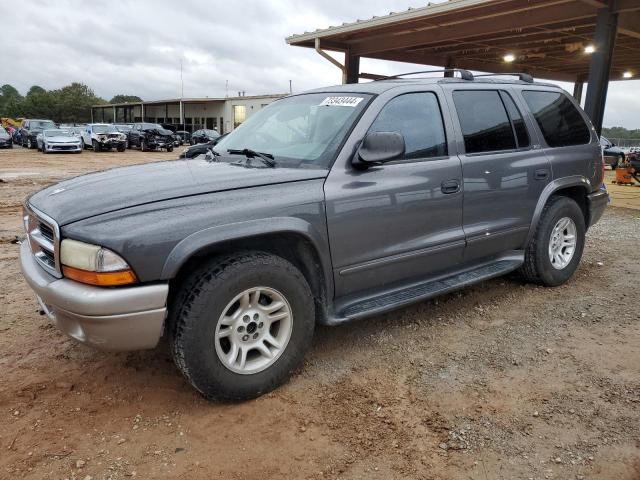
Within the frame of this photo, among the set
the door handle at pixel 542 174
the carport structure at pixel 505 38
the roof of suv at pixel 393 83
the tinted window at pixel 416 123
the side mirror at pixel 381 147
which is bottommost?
the door handle at pixel 542 174

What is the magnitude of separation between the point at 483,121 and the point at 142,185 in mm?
2602

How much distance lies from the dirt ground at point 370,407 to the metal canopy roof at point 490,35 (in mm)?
7287

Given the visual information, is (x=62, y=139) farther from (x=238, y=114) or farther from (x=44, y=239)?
(x=44, y=239)

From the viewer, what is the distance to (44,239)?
9.01ft

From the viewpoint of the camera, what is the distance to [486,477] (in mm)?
2197

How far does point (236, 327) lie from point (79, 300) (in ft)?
2.58

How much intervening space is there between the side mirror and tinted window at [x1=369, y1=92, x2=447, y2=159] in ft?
0.88

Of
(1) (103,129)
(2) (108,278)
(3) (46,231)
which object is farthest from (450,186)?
(1) (103,129)

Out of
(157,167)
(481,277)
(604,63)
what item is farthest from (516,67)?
(157,167)

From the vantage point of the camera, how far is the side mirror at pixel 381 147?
2.97m

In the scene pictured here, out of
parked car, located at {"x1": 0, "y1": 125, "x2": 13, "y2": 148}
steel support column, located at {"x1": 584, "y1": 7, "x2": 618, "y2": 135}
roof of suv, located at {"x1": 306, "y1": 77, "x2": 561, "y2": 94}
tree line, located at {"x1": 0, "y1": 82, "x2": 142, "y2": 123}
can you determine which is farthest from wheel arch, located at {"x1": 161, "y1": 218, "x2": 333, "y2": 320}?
tree line, located at {"x1": 0, "y1": 82, "x2": 142, "y2": 123}

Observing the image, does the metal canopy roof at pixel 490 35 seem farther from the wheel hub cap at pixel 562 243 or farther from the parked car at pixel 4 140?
the parked car at pixel 4 140

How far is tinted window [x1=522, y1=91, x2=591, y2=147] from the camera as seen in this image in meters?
4.36

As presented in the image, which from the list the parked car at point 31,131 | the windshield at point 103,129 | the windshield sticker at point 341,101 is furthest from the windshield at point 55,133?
the windshield sticker at point 341,101
